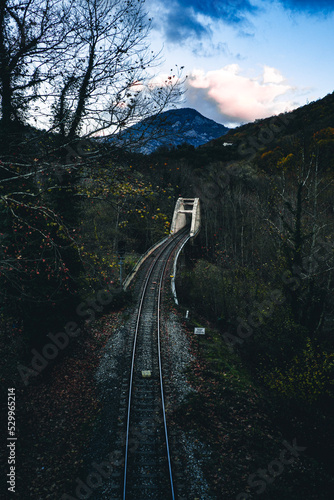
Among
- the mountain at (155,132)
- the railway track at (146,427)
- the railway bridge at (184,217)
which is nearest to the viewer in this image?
the mountain at (155,132)

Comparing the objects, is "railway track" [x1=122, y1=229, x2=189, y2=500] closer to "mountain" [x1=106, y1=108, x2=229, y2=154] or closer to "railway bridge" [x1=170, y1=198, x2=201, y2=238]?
"mountain" [x1=106, y1=108, x2=229, y2=154]

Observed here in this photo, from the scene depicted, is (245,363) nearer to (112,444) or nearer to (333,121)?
(112,444)

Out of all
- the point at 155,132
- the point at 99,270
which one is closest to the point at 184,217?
the point at 99,270

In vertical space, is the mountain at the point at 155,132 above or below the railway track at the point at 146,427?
above

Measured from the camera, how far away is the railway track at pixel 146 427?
5918 millimetres

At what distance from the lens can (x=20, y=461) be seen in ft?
22.2

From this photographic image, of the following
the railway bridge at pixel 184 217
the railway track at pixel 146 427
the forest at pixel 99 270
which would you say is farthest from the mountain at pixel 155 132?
the railway bridge at pixel 184 217

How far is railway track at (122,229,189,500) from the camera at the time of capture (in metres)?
5.92

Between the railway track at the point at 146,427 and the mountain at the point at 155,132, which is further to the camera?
the railway track at the point at 146,427

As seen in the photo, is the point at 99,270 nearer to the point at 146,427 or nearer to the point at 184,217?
the point at 146,427

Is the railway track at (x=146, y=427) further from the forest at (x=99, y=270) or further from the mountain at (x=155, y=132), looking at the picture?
the mountain at (x=155, y=132)

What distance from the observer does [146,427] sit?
24.9 ft

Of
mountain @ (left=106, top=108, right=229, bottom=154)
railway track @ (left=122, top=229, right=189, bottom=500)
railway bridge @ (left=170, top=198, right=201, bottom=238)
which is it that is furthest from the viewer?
railway bridge @ (left=170, top=198, right=201, bottom=238)

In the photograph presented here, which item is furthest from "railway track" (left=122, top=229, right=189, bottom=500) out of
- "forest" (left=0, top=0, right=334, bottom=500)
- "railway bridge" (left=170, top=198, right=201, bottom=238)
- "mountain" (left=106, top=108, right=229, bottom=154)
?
"railway bridge" (left=170, top=198, right=201, bottom=238)
